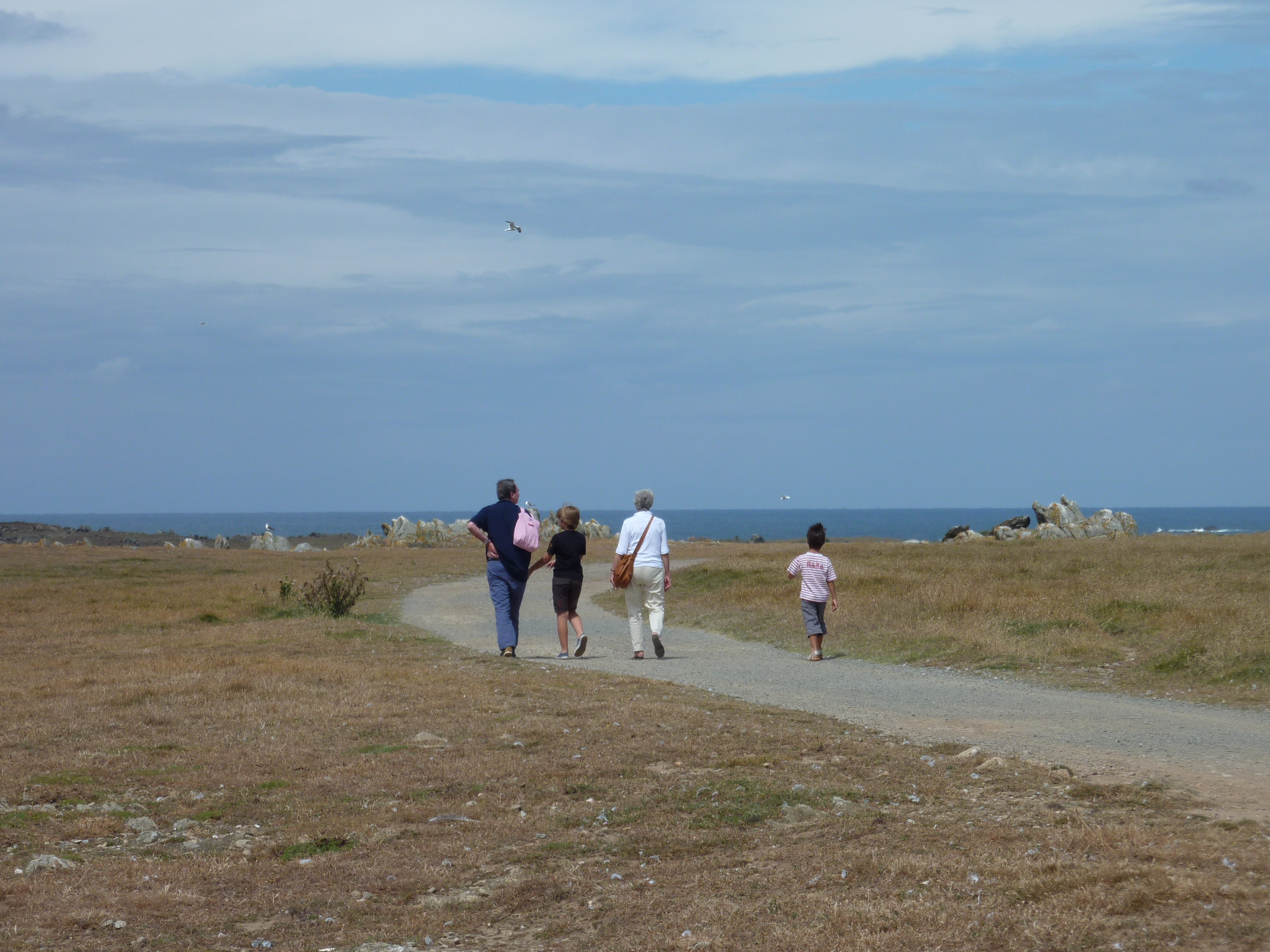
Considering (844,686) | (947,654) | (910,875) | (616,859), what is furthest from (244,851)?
(947,654)

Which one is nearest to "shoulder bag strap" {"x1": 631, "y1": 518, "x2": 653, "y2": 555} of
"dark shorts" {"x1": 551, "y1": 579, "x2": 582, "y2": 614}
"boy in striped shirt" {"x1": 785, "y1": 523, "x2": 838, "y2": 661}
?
"dark shorts" {"x1": 551, "y1": 579, "x2": 582, "y2": 614}

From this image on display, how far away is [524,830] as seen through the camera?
300 inches

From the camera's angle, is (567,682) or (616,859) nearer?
(616,859)

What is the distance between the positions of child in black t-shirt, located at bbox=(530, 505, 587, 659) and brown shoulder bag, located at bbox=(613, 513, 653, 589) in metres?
0.58

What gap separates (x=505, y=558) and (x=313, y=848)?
9045mm

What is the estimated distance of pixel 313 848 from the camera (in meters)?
7.33

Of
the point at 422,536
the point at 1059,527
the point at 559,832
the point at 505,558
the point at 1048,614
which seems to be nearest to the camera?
the point at 559,832

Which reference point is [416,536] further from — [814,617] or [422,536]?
[814,617]

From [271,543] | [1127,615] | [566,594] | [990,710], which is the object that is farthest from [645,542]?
[271,543]

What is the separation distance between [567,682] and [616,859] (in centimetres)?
660

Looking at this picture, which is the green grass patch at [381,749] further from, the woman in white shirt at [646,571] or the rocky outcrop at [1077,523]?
the rocky outcrop at [1077,523]

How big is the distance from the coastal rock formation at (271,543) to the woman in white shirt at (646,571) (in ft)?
211

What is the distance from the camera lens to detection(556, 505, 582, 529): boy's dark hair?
1670cm

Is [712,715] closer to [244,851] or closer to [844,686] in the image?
[844,686]
